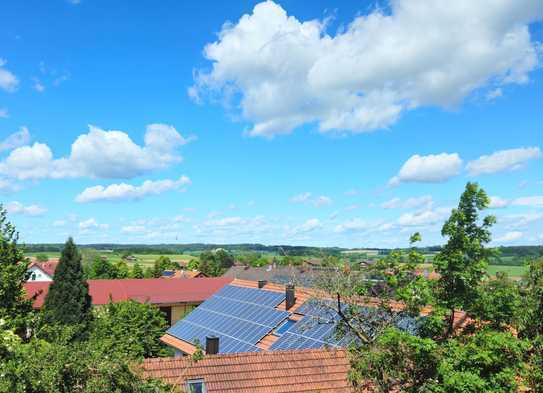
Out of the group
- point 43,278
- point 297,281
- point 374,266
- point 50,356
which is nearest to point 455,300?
point 374,266

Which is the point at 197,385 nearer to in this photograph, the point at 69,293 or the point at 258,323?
the point at 258,323

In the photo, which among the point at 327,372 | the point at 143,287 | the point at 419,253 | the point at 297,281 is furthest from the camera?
the point at 143,287

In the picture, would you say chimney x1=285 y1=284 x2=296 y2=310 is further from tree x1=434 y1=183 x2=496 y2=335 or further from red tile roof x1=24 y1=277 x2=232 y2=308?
red tile roof x1=24 y1=277 x2=232 y2=308

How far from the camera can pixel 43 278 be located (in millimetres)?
65688

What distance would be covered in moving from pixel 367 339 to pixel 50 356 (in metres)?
6.73

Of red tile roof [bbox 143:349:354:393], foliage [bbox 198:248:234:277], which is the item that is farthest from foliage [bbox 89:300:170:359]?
foliage [bbox 198:248:234:277]

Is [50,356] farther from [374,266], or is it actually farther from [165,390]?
[374,266]

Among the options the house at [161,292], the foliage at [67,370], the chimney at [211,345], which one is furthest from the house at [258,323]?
the house at [161,292]

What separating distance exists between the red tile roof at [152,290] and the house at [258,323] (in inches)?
743

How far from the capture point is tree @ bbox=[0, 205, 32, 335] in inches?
563

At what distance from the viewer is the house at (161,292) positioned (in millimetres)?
45938

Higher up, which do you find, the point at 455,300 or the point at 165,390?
the point at 455,300

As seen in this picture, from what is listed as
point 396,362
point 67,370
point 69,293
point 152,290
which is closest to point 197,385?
point 67,370

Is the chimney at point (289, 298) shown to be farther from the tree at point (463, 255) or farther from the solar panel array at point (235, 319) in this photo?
the tree at point (463, 255)
